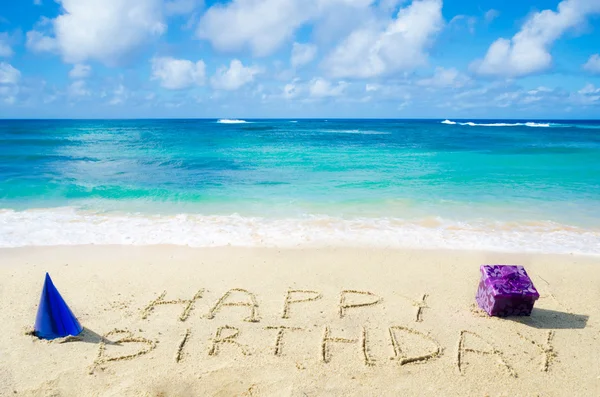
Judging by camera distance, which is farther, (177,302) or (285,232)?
(285,232)

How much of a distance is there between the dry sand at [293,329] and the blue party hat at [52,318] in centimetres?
12

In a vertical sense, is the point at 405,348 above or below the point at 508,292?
below

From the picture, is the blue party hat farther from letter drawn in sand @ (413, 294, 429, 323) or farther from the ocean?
letter drawn in sand @ (413, 294, 429, 323)

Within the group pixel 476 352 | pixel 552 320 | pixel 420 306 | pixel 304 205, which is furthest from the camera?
pixel 304 205

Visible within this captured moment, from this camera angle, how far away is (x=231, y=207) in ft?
33.9

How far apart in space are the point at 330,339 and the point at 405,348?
0.80 metres

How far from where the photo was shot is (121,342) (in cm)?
415

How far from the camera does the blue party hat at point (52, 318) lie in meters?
4.06

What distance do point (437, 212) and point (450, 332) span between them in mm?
5827

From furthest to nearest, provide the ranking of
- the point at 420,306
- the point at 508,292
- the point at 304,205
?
the point at 304,205
the point at 420,306
the point at 508,292

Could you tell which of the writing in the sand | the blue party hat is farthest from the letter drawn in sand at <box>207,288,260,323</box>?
the blue party hat

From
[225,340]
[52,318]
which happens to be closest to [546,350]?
[225,340]

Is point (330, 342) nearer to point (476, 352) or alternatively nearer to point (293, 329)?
point (293, 329)

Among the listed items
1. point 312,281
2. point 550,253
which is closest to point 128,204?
point 312,281
